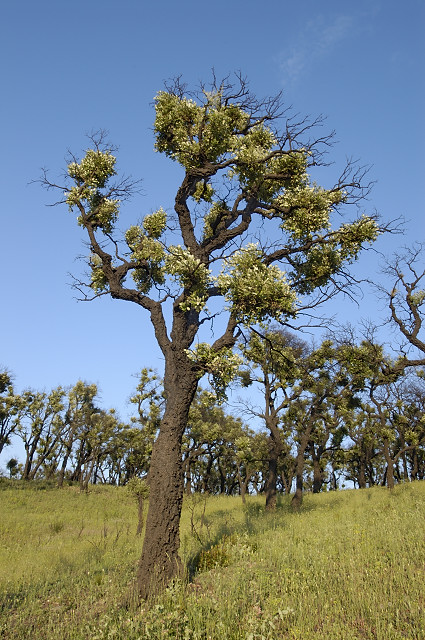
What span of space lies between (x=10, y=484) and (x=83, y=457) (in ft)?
51.8

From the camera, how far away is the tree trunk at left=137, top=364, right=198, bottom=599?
7.77 m

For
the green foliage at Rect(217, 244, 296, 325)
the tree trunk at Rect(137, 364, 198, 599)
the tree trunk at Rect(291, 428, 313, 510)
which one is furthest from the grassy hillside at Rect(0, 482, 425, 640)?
the tree trunk at Rect(291, 428, 313, 510)

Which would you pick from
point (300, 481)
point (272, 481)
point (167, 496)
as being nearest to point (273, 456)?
point (272, 481)

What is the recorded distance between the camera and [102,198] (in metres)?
13.2

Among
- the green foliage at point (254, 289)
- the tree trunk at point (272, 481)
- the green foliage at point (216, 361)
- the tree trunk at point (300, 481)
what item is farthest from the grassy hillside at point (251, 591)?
the tree trunk at point (300, 481)

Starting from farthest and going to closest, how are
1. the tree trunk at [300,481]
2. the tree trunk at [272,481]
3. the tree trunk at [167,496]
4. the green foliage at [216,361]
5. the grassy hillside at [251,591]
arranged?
the tree trunk at [300,481]
the tree trunk at [272,481]
the green foliage at [216,361]
the tree trunk at [167,496]
the grassy hillside at [251,591]

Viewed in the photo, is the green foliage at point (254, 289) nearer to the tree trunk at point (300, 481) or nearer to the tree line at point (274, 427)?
the tree line at point (274, 427)

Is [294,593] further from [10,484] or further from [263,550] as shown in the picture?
[10,484]

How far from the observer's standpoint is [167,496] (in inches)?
330

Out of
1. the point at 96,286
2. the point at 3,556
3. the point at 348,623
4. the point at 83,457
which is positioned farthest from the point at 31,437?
the point at 348,623

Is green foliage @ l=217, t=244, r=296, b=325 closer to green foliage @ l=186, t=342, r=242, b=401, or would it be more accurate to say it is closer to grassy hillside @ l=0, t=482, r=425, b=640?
green foliage @ l=186, t=342, r=242, b=401

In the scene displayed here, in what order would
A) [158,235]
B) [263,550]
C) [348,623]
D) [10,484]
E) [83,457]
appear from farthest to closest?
1. [83,457]
2. [10,484]
3. [158,235]
4. [263,550]
5. [348,623]

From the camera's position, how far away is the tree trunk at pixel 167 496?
306 inches

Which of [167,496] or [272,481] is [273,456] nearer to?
[272,481]
